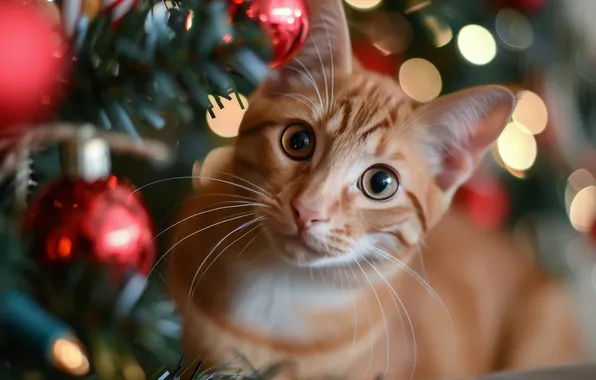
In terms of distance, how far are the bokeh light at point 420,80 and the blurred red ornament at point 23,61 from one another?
501 millimetres

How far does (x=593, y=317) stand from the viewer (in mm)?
890

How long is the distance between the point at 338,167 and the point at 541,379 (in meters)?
0.40

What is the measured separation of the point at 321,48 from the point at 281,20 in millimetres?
215

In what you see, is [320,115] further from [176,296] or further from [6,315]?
[6,315]

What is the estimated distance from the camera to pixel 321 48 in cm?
73

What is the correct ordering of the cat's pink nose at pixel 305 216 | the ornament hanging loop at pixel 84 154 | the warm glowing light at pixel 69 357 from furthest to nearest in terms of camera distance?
the cat's pink nose at pixel 305 216 < the ornament hanging loop at pixel 84 154 < the warm glowing light at pixel 69 357

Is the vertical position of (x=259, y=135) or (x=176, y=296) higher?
(x=259, y=135)

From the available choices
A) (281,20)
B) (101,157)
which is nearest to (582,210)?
(281,20)

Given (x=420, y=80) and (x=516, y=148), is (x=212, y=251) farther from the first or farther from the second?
(x=516, y=148)

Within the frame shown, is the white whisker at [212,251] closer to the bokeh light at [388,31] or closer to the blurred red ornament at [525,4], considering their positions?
the bokeh light at [388,31]

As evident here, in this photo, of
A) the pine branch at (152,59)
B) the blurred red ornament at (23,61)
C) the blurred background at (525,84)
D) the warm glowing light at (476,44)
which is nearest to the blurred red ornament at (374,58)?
the blurred background at (525,84)

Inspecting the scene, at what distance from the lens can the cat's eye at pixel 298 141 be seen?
2.31 ft

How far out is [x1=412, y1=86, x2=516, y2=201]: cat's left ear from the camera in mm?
749

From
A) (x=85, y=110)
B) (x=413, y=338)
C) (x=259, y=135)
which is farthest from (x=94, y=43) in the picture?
(x=413, y=338)
